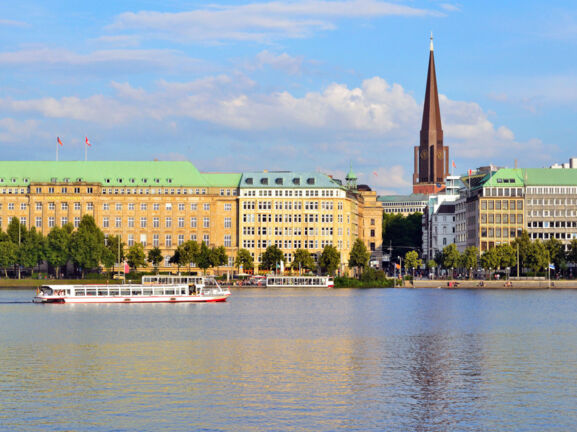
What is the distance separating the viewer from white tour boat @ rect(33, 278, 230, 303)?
14188cm

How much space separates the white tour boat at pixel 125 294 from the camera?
142 meters

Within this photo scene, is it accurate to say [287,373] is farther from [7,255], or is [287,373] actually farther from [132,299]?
[7,255]

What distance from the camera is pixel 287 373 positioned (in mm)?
61875

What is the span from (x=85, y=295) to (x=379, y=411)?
98.8 m

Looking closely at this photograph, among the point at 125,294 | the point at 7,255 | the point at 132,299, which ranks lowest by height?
the point at 132,299

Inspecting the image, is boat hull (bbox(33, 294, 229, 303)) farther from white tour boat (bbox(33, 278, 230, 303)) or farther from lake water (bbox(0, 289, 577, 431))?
lake water (bbox(0, 289, 577, 431))

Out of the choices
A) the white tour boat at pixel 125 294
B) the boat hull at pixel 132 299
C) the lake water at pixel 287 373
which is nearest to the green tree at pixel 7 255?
the white tour boat at pixel 125 294

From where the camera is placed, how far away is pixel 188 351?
244ft

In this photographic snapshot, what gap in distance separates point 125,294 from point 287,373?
86594mm

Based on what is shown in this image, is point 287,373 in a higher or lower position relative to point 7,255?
lower

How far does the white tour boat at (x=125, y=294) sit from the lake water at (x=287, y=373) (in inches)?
1159

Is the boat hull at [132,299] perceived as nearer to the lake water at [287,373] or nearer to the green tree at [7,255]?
the lake water at [287,373]

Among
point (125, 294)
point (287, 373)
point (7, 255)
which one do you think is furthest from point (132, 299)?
point (287, 373)

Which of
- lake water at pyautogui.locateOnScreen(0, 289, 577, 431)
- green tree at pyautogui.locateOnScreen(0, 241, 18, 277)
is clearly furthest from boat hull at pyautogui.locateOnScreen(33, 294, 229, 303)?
green tree at pyautogui.locateOnScreen(0, 241, 18, 277)
